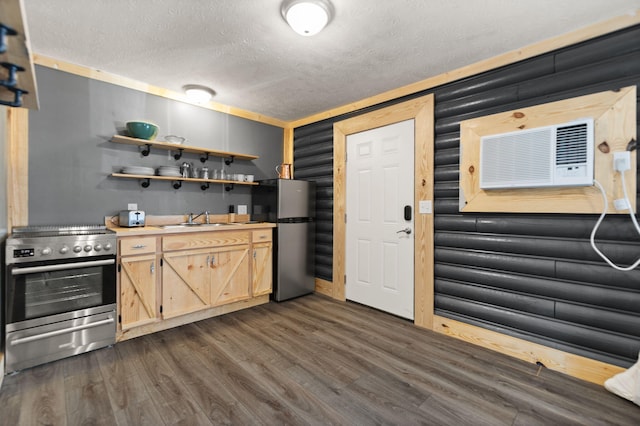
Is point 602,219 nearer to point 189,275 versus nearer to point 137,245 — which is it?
point 189,275

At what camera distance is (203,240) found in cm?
315


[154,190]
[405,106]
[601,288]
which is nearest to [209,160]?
[154,190]

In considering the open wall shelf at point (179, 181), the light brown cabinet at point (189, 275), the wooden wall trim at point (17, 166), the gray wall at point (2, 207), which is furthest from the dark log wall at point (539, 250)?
the wooden wall trim at point (17, 166)

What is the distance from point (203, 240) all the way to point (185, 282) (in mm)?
464

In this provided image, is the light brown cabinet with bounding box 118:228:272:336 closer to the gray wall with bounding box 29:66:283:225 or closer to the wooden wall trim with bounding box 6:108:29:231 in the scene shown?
the gray wall with bounding box 29:66:283:225

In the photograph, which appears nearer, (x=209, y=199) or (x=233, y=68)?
(x=233, y=68)

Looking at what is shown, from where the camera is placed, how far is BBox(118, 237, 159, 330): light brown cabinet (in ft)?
8.67

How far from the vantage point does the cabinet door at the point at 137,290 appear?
265 cm

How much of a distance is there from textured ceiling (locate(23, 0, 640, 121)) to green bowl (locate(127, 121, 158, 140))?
51 cm

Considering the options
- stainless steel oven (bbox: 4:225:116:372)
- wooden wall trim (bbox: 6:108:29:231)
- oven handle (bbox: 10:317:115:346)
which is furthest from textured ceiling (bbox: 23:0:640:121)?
oven handle (bbox: 10:317:115:346)

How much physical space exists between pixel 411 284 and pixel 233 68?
2.91m

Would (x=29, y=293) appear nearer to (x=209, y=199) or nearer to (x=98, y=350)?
(x=98, y=350)

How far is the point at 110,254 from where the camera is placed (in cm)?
255

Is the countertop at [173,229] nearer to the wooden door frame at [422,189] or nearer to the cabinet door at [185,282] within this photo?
the cabinet door at [185,282]
